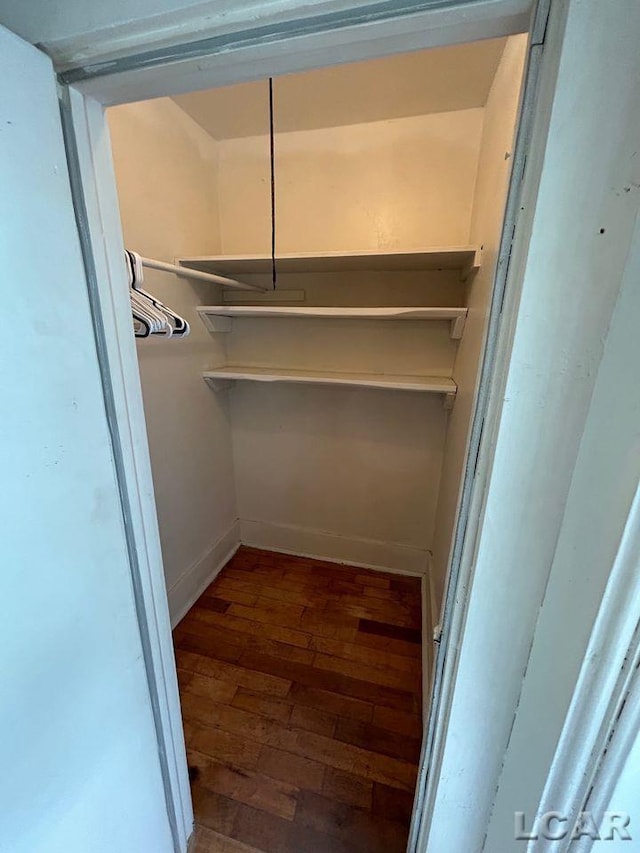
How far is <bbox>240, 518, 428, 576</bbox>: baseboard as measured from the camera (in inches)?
87.2

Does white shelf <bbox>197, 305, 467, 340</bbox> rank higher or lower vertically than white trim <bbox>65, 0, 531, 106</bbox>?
lower

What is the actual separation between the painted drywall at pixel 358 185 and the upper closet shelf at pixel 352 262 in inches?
5.5

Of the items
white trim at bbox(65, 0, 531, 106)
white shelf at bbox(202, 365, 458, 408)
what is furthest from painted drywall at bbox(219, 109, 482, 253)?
white trim at bbox(65, 0, 531, 106)

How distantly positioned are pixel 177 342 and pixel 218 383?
1.33 feet

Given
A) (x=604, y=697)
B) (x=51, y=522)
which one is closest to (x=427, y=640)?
(x=604, y=697)

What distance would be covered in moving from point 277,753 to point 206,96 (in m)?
2.63

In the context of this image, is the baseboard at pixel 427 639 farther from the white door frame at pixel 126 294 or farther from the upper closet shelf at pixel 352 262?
the upper closet shelf at pixel 352 262

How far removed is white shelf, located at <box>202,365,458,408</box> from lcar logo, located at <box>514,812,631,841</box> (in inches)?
51.5

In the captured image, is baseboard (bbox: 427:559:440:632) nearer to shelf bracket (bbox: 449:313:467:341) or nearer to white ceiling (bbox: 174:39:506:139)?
shelf bracket (bbox: 449:313:467:341)

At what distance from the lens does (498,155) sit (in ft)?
3.79

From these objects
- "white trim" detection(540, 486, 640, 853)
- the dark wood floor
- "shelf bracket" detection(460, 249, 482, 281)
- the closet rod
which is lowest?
the dark wood floor

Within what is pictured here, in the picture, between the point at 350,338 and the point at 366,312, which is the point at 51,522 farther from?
the point at 350,338

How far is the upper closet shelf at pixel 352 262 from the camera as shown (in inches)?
55.9

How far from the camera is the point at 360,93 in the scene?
1.42 metres
